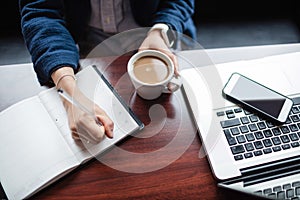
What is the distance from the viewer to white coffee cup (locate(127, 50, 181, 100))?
2.24 ft

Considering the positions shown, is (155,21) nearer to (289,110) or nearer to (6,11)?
(289,110)

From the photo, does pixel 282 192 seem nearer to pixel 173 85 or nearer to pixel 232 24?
pixel 173 85

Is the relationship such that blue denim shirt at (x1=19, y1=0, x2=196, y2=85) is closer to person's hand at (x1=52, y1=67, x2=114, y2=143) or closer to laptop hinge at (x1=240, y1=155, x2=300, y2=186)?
person's hand at (x1=52, y1=67, x2=114, y2=143)

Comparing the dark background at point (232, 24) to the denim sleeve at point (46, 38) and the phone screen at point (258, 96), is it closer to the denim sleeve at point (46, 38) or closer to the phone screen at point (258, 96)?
the denim sleeve at point (46, 38)

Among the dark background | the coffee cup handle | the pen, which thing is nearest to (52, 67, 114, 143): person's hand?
the pen

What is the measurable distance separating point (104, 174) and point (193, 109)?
0.67 feet

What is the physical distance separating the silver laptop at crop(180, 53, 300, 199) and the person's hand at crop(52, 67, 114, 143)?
0.17 meters

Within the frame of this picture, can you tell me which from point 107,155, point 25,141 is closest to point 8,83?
point 25,141

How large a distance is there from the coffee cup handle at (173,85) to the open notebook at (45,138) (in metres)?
0.09

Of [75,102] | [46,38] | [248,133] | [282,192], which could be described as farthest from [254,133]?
[46,38]

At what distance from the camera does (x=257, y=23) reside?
4.37 feet

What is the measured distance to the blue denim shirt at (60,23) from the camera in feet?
2.38

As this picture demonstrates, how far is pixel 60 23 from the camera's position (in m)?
0.79

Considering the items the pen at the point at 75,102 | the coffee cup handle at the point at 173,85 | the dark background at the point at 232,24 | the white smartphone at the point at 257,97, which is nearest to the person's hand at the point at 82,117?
the pen at the point at 75,102
